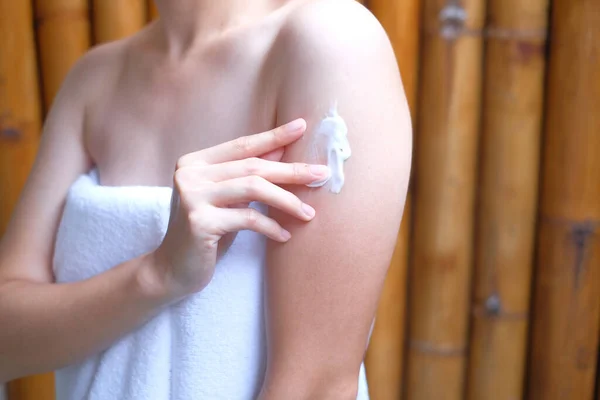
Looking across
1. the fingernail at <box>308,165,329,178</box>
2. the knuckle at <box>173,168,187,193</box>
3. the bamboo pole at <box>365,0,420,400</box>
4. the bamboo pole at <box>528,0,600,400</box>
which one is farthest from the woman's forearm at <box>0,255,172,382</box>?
the bamboo pole at <box>528,0,600,400</box>

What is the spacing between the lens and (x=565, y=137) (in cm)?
106

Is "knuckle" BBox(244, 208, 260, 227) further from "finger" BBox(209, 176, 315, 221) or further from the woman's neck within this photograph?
the woman's neck

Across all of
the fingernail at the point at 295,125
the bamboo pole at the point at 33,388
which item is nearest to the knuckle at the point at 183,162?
the fingernail at the point at 295,125

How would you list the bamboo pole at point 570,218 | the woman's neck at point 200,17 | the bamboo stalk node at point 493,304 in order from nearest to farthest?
the woman's neck at point 200,17 → the bamboo pole at point 570,218 → the bamboo stalk node at point 493,304

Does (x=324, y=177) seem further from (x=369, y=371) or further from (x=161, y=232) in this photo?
(x=369, y=371)

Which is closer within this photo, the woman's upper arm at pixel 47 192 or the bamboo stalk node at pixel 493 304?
the woman's upper arm at pixel 47 192

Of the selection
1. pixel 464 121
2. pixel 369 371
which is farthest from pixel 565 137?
pixel 369 371

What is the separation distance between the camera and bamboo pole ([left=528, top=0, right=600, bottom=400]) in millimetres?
1037

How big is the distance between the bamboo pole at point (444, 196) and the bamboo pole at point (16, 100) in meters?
0.81

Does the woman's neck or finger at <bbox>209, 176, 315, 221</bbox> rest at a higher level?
the woman's neck

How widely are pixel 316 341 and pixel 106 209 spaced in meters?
0.29

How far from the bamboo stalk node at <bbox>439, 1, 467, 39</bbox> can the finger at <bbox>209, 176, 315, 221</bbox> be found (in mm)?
706

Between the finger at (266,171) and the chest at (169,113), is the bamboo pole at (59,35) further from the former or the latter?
the finger at (266,171)

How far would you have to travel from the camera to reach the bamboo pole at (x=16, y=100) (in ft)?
3.81
